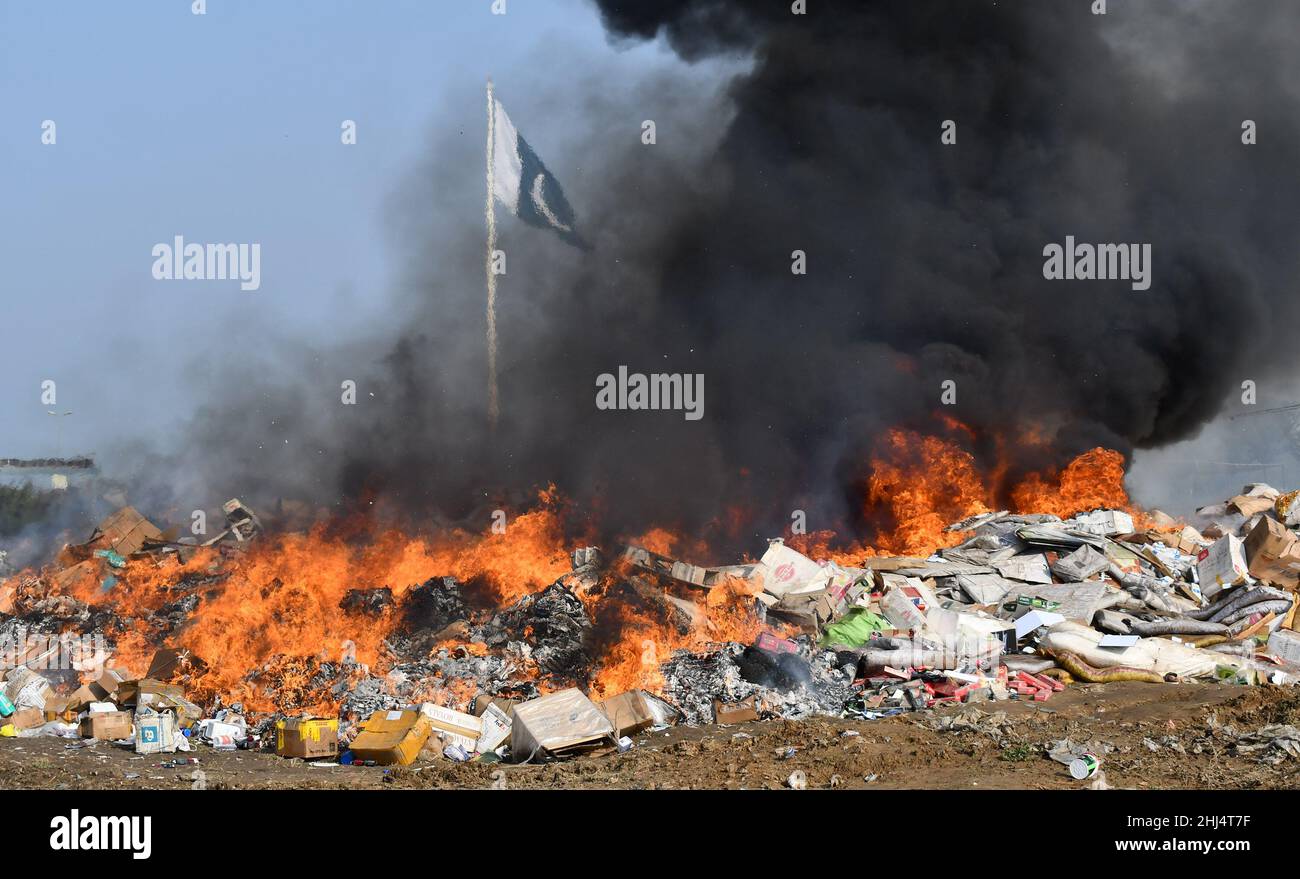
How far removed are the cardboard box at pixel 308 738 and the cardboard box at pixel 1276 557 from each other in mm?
13569

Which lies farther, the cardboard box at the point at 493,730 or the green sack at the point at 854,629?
the green sack at the point at 854,629

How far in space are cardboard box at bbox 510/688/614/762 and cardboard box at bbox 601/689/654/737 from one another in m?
0.43

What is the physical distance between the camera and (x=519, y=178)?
22.2 meters

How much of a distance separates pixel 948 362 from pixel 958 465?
294 cm

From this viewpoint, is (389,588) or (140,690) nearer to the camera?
(140,690)

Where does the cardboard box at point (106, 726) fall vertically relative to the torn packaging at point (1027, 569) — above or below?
below

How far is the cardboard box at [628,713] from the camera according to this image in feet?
40.4

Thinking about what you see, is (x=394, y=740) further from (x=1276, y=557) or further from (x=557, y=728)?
(x=1276, y=557)

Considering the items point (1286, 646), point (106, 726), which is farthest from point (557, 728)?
point (1286, 646)

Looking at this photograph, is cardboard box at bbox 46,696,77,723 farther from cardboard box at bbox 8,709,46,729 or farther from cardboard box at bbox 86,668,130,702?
cardboard box at bbox 86,668,130,702

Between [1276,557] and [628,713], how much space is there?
10604 millimetres

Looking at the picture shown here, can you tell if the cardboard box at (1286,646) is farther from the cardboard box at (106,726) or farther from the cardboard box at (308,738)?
the cardboard box at (106,726)

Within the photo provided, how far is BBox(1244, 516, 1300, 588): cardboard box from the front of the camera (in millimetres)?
→ 16500

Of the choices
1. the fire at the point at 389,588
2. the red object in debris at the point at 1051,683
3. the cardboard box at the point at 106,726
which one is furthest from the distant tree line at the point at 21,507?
the red object in debris at the point at 1051,683
